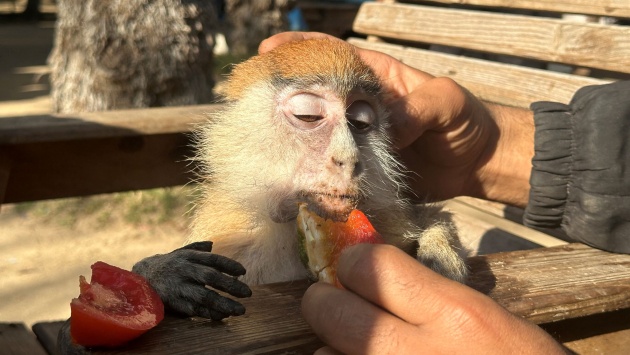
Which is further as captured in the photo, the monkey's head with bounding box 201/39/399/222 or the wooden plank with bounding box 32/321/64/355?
the wooden plank with bounding box 32/321/64/355

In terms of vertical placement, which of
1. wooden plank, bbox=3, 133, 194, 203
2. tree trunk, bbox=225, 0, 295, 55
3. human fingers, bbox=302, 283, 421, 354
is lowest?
tree trunk, bbox=225, 0, 295, 55

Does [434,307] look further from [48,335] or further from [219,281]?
[48,335]

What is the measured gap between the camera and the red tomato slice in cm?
126

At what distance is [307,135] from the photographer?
1897mm

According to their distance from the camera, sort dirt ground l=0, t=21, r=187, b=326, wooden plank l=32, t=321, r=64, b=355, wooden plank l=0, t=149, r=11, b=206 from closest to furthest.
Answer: wooden plank l=32, t=321, r=64, b=355 < wooden plank l=0, t=149, r=11, b=206 < dirt ground l=0, t=21, r=187, b=326

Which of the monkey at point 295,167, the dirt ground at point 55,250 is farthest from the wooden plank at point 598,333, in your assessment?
the dirt ground at point 55,250

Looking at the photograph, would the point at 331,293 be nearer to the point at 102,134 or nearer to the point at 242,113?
the point at 242,113

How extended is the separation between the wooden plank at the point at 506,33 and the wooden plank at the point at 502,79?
0.07m

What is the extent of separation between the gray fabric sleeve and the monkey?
15.6 inches

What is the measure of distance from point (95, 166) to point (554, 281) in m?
1.77

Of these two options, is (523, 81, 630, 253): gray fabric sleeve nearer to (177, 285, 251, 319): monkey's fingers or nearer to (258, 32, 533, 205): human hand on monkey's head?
(258, 32, 533, 205): human hand on monkey's head

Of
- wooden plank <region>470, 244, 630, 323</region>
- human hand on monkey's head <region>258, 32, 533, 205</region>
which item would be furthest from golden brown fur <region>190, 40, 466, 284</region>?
human hand on monkey's head <region>258, 32, 533, 205</region>

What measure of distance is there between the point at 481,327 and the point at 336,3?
10011 mm

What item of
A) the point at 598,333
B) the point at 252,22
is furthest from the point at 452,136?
the point at 252,22
